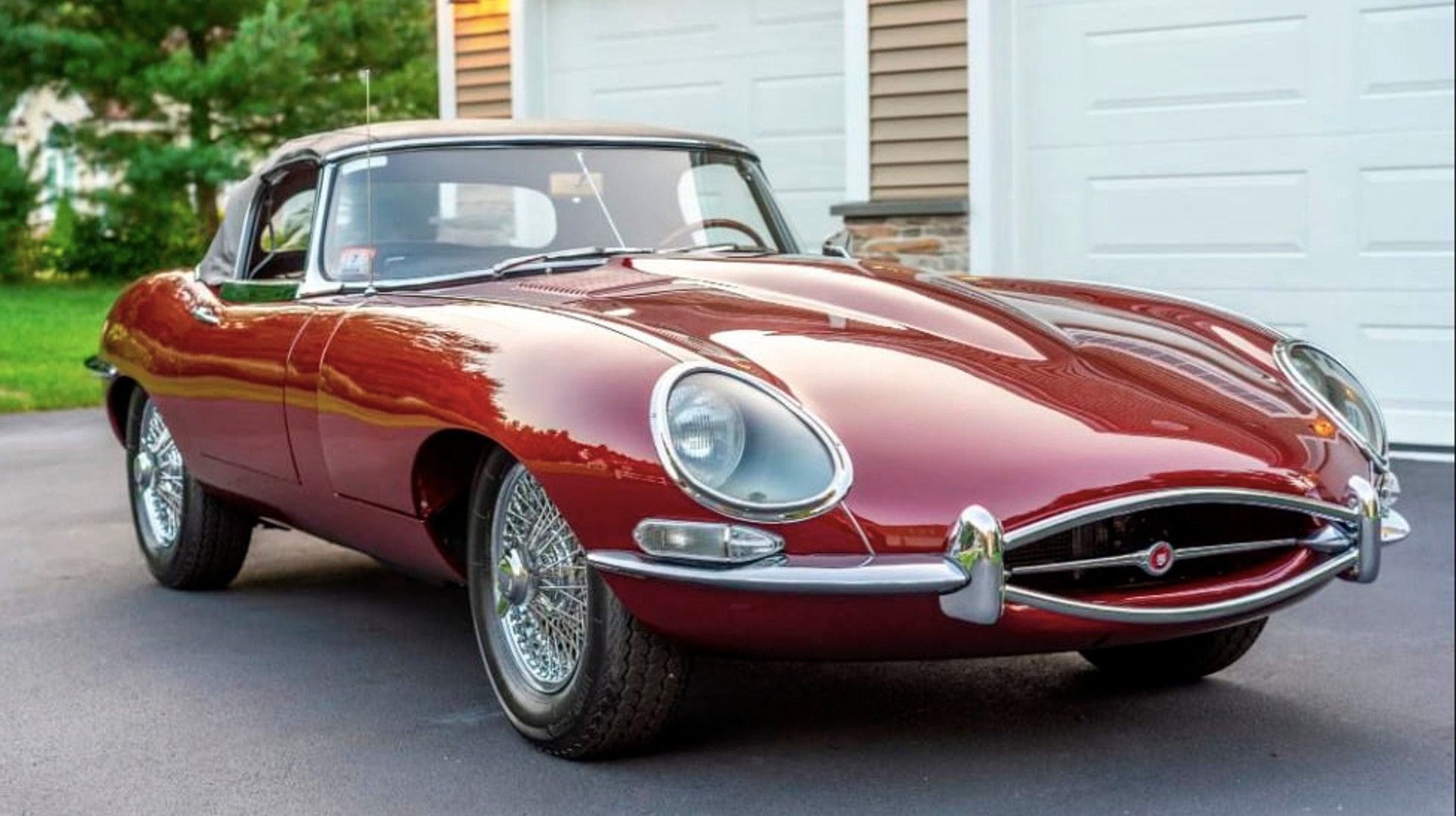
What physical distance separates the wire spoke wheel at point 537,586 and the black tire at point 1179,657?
1.31 m

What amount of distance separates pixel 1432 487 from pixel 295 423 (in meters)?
4.87

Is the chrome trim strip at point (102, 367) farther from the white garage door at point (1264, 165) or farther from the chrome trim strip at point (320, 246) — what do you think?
the white garage door at point (1264, 165)

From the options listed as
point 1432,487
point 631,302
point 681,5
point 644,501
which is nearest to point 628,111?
point 681,5

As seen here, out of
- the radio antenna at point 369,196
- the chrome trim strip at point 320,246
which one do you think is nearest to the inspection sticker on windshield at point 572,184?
the radio antenna at point 369,196

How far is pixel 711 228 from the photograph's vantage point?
546 cm

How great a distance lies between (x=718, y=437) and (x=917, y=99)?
655cm

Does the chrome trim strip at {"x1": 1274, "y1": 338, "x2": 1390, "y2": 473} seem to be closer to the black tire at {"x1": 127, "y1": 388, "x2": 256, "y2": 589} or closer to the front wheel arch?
the black tire at {"x1": 127, "y1": 388, "x2": 256, "y2": 589}

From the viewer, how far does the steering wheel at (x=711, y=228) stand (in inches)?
209

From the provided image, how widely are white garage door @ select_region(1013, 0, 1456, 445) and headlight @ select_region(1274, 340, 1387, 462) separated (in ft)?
14.1

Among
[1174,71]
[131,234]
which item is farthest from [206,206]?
[1174,71]

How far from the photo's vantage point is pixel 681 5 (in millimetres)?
11141

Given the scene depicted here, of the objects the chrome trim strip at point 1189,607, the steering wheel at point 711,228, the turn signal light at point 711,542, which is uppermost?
the steering wheel at point 711,228

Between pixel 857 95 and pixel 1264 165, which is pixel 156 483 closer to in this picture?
pixel 857 95

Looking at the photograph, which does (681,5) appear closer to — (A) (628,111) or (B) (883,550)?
(A) (628,111)
